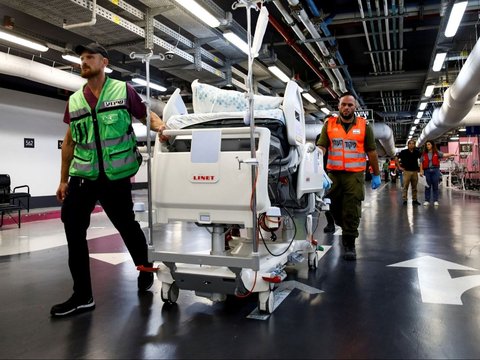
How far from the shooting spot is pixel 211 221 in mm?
2057

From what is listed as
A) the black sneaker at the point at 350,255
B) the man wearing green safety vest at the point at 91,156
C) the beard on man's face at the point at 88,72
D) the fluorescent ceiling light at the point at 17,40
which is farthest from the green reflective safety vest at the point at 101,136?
the fluorescent ceiling light at the point at 17,40

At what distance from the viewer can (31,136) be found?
1019 cm

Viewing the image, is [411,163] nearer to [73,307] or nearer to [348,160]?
[348,160]

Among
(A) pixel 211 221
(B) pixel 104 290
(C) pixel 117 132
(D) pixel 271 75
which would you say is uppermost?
(D) pixel 271 75

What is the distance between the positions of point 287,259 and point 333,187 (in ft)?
3.83

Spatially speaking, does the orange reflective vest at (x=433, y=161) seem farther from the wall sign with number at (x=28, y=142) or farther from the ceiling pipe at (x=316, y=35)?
the wall sign with number at (x=28, y=142)

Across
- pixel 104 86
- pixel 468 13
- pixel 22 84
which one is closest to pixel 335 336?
pixel 104 86

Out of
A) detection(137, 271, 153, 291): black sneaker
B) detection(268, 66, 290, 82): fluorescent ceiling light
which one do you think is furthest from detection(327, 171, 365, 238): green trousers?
detection(268, 66, 290, 82): fluorescent ceiling light

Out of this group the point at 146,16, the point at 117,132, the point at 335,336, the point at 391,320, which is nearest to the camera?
the point at 335,336

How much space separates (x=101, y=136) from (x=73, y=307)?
0.96 m

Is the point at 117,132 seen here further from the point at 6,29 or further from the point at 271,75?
the point at 271,75

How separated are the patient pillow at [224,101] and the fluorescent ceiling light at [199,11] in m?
2.72

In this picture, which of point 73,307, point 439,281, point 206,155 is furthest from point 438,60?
point 73,307

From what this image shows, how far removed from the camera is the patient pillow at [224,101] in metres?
2.44
